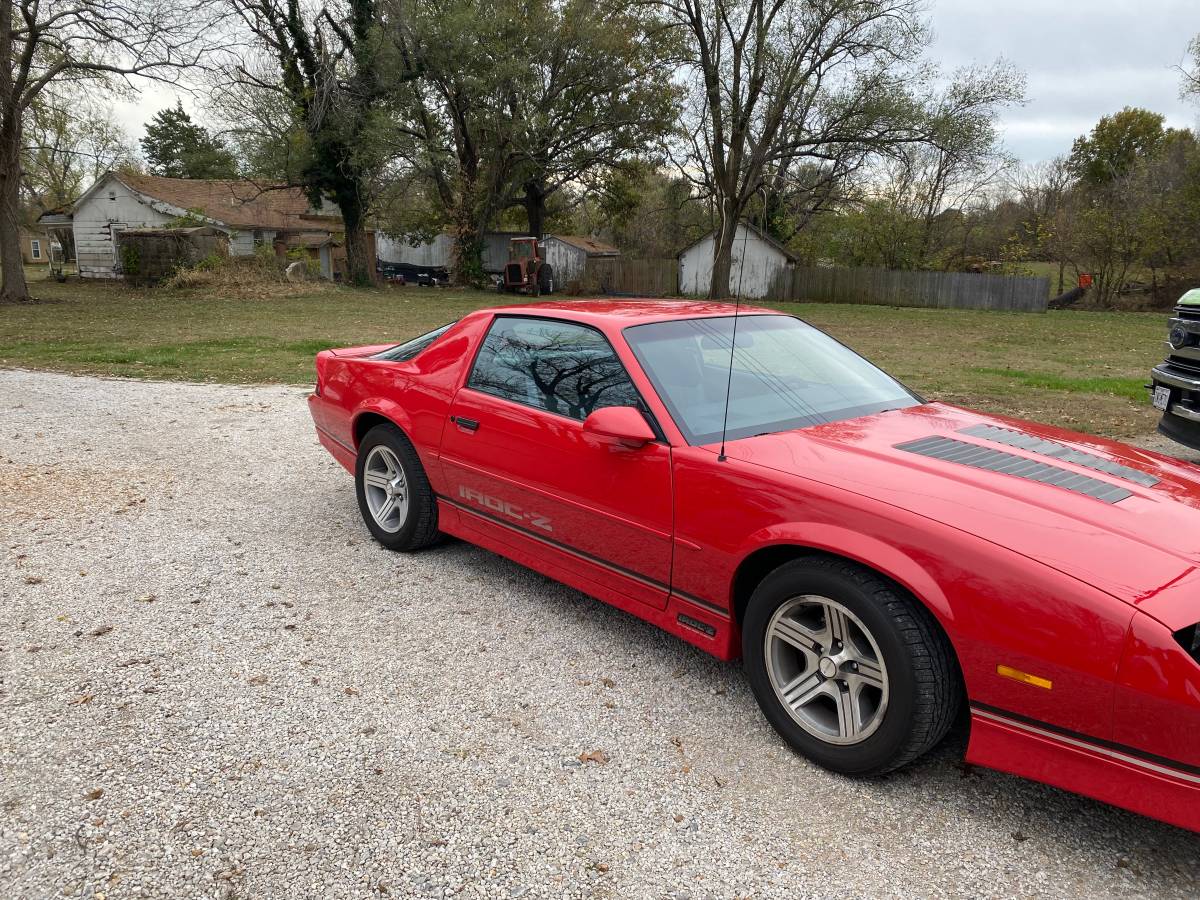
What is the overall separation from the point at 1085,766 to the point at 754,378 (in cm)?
189

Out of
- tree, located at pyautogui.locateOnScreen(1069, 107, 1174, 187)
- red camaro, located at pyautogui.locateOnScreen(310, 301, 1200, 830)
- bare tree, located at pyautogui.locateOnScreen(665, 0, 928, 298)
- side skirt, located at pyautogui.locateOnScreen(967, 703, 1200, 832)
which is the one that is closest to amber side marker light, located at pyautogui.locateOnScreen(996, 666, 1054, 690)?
red camaro, located at pyautogui.locateOnScreen(310, 301, 1200, 830)

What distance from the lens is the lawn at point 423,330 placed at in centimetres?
1048

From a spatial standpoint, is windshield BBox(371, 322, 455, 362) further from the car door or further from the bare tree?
the bare tree

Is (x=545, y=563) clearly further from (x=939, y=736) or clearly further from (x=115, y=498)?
(x=115, y=498)

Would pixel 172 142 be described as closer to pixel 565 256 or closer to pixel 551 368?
pixel 565 256

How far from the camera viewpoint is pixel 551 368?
3.74 meters

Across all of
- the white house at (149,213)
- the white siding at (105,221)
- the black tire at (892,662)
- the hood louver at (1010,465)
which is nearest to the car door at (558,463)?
the black tire at (892,662)

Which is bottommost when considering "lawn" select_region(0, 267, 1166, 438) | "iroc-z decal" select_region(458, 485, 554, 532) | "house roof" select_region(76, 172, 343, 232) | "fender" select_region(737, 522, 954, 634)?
"lawn" select_region(0, 267, 1166, 438)

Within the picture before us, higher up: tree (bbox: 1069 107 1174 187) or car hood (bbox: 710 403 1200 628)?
tree (bbox: 1069 107 1174 187)

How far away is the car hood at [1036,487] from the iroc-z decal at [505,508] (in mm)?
1008

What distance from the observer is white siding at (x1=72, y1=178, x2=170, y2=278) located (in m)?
39.2

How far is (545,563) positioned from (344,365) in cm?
210

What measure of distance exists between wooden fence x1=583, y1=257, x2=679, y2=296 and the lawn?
8.47 metres

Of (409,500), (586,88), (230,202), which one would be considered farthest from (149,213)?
(409,500)
